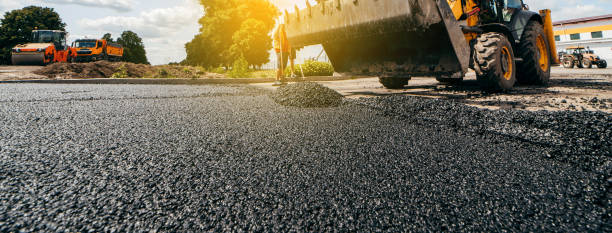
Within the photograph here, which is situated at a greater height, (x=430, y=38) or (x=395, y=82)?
(x=430, y=38)

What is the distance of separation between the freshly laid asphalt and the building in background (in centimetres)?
4158

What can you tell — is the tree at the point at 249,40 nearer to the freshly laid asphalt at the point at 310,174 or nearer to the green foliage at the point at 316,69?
the green foliage at the point at 316,69

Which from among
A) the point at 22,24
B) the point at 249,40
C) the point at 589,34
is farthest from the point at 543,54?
the point at 22,24

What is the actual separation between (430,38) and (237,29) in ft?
80.5

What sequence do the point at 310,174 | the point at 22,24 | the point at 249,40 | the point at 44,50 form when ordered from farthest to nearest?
the point at 22,24
the point at 249,40
the point at 44,50
the point at 310,174

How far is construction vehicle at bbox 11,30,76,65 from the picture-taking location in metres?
17.2

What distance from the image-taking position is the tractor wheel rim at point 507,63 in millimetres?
4703

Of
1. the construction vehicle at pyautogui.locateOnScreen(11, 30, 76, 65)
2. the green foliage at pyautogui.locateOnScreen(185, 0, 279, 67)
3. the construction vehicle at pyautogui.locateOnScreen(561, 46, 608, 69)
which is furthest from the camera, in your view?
the green foliage at pyautogui.locateOnScreen(185, 0, 279, 67)

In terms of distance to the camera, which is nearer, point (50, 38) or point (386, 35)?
point (386, 35)

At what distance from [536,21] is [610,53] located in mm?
38457

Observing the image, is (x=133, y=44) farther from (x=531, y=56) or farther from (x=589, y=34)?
(x=589, y=34)

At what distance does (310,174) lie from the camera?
1544 mm

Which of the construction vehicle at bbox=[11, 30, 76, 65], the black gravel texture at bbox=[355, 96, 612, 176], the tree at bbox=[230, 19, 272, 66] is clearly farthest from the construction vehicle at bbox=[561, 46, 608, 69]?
the construction vehicle at bbox=[11, 30, 76, 65]

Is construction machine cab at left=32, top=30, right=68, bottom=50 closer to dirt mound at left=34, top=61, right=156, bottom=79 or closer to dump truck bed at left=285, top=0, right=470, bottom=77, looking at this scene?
dirt mound at left=34, top=61, right=156, bottom=79
